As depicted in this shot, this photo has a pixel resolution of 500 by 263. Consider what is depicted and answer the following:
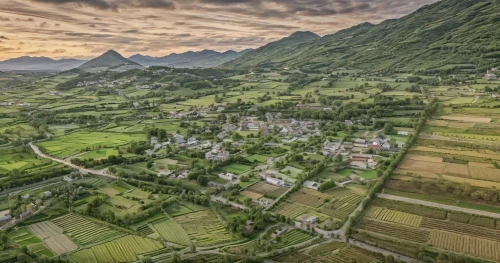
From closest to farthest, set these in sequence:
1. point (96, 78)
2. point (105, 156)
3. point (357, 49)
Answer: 1. point (105, 156)
2. point (96, 78)
3. point (357, 49)

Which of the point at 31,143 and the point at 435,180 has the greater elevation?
the point at 435,180

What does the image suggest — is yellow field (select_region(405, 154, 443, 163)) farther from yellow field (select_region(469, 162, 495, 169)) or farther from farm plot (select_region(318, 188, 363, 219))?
farm plot (select_region(318, 188, 363, 219))

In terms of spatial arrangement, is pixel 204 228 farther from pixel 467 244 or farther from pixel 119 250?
pixel 467 244

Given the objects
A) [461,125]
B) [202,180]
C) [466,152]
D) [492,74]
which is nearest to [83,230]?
[202,180]

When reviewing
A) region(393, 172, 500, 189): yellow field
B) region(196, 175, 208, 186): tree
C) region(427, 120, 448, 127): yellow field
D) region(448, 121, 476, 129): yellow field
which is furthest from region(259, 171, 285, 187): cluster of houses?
region(448, 121, 476, 129): yellow field

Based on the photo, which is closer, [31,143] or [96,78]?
[31,143]

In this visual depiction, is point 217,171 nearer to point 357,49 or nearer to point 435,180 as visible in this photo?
point 435,180

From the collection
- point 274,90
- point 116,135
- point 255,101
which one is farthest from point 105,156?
point 274,90
